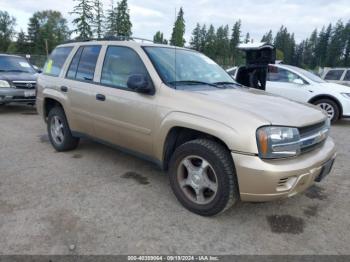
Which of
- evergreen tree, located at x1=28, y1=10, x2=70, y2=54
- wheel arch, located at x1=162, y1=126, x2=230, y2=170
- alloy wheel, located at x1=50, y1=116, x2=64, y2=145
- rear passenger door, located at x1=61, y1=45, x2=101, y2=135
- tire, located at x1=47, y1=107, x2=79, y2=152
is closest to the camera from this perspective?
wheel arch, located at x1=162, y1=126, x2=230, y2=170

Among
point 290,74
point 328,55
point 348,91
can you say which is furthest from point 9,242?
point 328,55

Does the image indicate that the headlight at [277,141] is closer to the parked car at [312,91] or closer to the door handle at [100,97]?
the door handle at [100,97]

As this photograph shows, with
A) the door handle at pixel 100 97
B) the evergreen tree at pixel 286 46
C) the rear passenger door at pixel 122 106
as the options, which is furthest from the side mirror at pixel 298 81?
the evergreen tree at pixel 286 46

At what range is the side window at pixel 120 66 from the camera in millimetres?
3615

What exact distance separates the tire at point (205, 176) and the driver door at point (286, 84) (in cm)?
612

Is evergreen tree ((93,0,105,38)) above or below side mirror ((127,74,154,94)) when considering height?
above

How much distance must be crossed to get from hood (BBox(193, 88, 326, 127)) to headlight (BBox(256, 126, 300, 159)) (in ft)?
0.23

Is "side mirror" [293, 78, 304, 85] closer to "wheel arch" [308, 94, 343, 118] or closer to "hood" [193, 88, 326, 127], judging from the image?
"wheel arch" [308, 94, 343, 118]

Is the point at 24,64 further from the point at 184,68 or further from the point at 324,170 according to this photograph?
the point at 324,170

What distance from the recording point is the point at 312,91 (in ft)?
26.9

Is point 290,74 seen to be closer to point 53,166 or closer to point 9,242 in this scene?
point 53,166

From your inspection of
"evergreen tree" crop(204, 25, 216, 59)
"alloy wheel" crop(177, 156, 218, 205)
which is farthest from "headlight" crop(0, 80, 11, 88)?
"evergreen tree" crop(204, 25, 216, 59)

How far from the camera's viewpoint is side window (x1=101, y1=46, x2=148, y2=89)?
11.9 ft

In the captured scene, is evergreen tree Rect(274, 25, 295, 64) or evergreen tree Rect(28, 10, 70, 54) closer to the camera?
evergreen tree Rect(28, 10, 70, 54)
